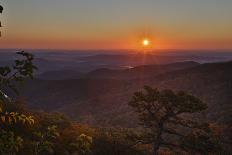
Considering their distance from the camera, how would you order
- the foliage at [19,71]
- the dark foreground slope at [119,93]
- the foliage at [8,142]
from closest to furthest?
the foliage at [19,71] → the foliage at [8,142] → the dark foreground slope at [119,93]

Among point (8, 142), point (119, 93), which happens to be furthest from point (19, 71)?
point (119, 93)

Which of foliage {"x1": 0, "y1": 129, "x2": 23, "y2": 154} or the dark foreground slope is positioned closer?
foliage {"x1": 0, "y1": 129, "x2": 23, "y2": 154}

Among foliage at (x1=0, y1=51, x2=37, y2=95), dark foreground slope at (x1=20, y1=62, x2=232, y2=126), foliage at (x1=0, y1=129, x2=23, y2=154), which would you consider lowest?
dark foreground slope at (x1=20, y1=62, x2=232, y2=126)

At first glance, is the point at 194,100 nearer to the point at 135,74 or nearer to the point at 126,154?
the point at 126,154

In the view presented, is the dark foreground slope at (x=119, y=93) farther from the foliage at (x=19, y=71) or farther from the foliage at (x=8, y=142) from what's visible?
the foliage at (x=19, y=71)

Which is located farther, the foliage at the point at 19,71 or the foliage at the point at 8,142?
the foliage at the point at 8,142

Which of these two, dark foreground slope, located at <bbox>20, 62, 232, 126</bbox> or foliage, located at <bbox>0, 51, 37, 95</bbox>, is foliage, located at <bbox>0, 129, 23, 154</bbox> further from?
dark foreground slope, located at <bbox>20, 62, 232, 126</bbox>

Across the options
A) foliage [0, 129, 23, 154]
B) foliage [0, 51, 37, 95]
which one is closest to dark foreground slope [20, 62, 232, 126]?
foliage [0, 129, 23, 154]

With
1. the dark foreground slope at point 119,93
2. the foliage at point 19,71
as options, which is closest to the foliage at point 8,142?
the foliage at point 19,71

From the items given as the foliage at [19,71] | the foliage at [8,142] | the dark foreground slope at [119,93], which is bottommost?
the dark foreground slope at [119,93]
